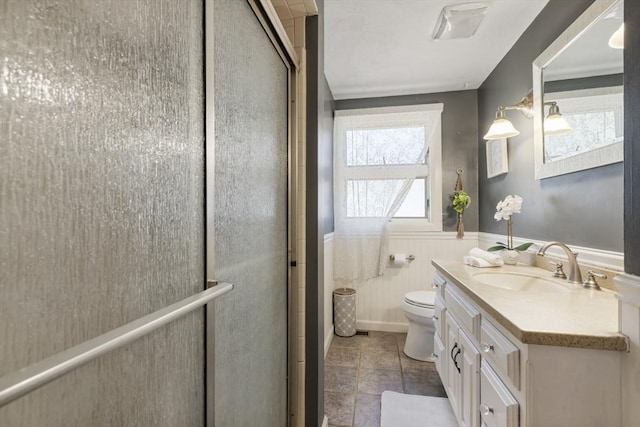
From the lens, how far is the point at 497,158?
2377 millimetres

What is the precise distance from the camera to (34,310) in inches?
13.3

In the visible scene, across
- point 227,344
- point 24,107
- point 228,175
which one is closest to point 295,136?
point 228,175

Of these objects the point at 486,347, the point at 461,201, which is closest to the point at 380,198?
the point at 461,201

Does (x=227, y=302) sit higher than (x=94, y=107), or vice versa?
(x=94, y=107)

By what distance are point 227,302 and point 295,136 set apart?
32.8 inches

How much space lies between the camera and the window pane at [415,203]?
296cm

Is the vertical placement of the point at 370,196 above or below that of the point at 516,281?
above

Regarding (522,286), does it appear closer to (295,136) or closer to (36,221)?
(295,136)

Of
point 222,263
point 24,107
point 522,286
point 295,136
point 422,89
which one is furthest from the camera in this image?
point 422,89

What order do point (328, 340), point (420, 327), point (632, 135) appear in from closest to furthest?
point (632, 135)
point (420, 327)
point (328, 340)

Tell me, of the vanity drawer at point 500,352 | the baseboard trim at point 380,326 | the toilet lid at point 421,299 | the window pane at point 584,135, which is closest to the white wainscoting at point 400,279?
the baseboard trim at point 380,326

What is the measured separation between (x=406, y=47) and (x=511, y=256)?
5.41 feet

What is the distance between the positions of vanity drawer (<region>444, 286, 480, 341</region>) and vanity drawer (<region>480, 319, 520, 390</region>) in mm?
60

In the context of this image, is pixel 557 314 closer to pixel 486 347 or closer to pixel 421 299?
pixel 486 347
